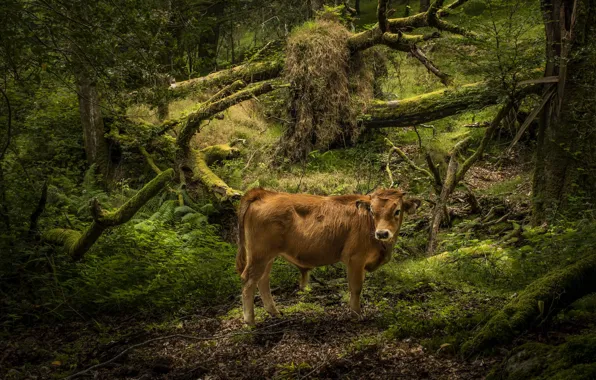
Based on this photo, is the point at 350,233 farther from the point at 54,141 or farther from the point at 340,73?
the point at 54,141

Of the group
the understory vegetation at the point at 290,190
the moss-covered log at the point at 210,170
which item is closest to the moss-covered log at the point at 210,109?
the understory vegetation at the point at 290,190

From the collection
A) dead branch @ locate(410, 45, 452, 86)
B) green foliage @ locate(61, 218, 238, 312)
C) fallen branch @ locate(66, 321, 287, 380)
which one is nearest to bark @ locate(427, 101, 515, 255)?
dead branch @ locate(410, 45, 452, 86)

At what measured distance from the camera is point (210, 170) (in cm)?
1508

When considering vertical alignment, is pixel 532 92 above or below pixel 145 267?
above

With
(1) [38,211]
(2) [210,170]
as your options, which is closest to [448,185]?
(2) [210,170]

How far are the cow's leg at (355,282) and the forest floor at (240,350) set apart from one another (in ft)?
0.53

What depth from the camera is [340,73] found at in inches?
623

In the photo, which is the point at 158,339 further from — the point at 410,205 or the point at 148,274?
the point at 410,205

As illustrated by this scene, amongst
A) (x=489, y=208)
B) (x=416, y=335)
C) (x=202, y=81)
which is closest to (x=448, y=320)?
(x=416, y=335)

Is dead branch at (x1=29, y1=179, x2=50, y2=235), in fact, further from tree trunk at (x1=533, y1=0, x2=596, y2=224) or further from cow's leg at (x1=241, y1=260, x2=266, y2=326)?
tree trunk at (x1=533, y1=0, x2=596, y2=224)

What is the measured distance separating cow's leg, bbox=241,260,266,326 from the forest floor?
16 centimetres

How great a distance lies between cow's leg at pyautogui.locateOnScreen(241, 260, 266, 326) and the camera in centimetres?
736

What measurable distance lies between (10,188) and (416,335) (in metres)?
6.99

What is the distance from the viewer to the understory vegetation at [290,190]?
562 cm
